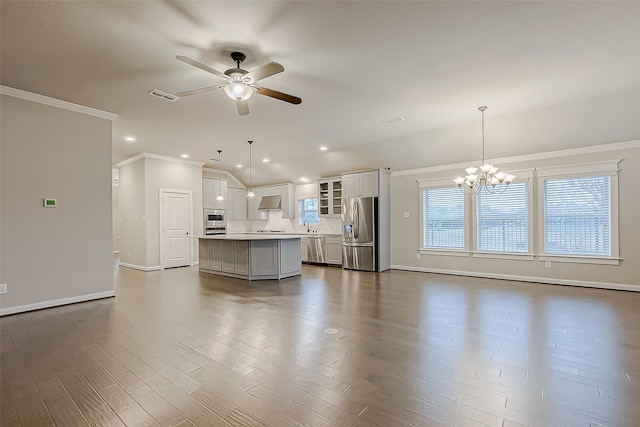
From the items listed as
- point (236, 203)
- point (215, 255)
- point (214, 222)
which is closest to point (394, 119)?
point (215, 255)

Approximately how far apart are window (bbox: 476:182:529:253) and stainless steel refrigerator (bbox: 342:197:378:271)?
227 cm

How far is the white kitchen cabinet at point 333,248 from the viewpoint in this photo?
8062 millimetres

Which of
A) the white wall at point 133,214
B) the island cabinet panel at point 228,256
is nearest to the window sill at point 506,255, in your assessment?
the island cabinet panel at point 228,256

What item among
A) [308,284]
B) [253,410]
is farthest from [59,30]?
[308,284]

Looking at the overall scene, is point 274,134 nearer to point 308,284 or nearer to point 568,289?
point 308,284

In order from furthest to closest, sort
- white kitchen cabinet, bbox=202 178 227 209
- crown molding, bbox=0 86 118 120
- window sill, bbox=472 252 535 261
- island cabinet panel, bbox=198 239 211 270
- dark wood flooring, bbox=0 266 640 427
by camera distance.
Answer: white kitchen cabinet, bbox=202 178 227 209
island cabinet panel, bbox=198 239 211 270
window sill, bbox=472 252 535 261
crown molding, bbox=0 86 118 120
dark wood flooring, bbox=0 266 640 427

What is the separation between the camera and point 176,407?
6.28 feet

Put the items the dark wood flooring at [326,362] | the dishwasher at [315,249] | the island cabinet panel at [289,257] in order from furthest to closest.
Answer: the dishwasher at [315,249] → the island cabinet panel at [289,257] → the dark wood flooring at [326,362]

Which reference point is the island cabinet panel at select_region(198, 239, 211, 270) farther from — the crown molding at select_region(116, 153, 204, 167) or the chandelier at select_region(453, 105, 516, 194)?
the chandelier at select_region(453, 105, 516, 194)

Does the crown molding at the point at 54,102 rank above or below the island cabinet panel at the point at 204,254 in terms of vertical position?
above

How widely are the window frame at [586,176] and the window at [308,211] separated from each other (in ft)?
18.2

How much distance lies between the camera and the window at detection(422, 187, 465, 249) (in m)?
6.71

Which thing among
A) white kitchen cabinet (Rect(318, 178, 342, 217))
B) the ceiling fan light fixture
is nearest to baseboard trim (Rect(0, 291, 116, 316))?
the ceiling fan light fixture

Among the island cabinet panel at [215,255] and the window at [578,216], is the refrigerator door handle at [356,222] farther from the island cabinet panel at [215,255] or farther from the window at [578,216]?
the window at [578,216]
